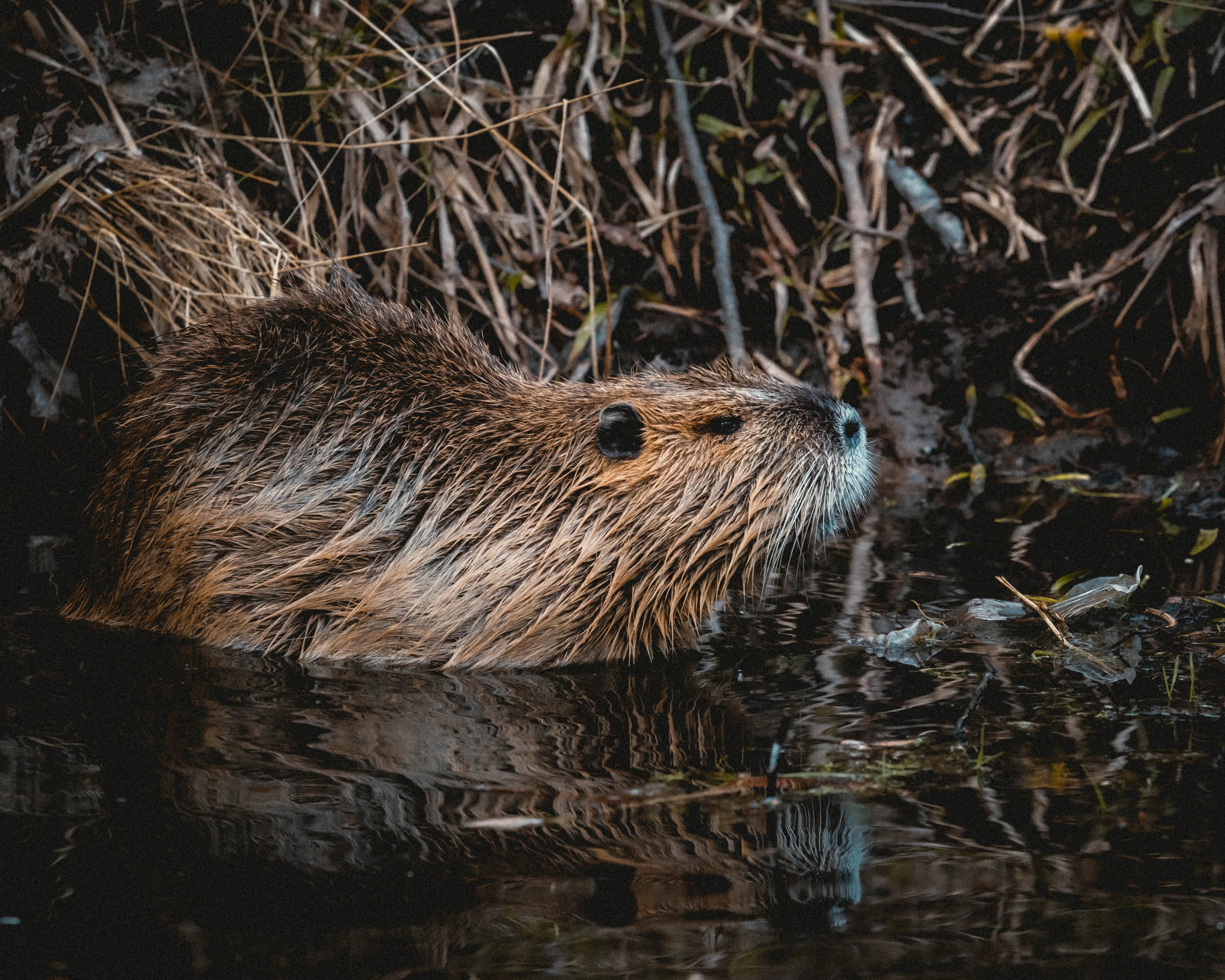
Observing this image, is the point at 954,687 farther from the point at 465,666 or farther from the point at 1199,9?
the point at 1199,9

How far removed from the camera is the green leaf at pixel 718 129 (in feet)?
16.1

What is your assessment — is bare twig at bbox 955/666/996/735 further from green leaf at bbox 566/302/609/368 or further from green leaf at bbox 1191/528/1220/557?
green leaf at bbox 566/302/609/368

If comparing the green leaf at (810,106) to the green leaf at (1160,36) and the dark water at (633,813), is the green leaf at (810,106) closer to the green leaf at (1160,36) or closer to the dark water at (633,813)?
the green leaf at (1160,36)

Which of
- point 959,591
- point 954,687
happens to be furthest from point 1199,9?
point 954,687

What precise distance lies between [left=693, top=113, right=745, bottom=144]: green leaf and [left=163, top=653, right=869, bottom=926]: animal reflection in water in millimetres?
3020

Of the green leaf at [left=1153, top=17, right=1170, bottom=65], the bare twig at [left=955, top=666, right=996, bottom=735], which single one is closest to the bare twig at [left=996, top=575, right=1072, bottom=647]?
the bare twig at [left=955, top=666, right=996, bottom=735]

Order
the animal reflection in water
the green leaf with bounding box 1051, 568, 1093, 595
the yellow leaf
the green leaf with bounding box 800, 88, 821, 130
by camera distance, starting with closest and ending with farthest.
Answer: the animal reflection in water
the green leaf with bounding box 1051, 568, 1093, 595
the yellow leaf
the green leaf with bounding box 800, 88, 821, 130

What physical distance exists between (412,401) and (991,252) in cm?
266

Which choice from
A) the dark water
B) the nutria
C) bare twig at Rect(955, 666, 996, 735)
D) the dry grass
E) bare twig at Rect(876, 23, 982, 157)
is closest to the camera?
the dark water

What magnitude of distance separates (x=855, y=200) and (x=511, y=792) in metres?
3.46

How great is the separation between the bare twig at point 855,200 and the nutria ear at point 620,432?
1990 millimetres

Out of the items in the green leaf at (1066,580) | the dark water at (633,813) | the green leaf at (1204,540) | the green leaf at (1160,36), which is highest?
the green leaf at (1160,36)

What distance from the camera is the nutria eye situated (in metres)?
2.85

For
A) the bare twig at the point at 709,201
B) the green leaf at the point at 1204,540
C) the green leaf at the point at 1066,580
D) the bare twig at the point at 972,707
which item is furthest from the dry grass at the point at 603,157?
the bare twig at the point at 972,707
